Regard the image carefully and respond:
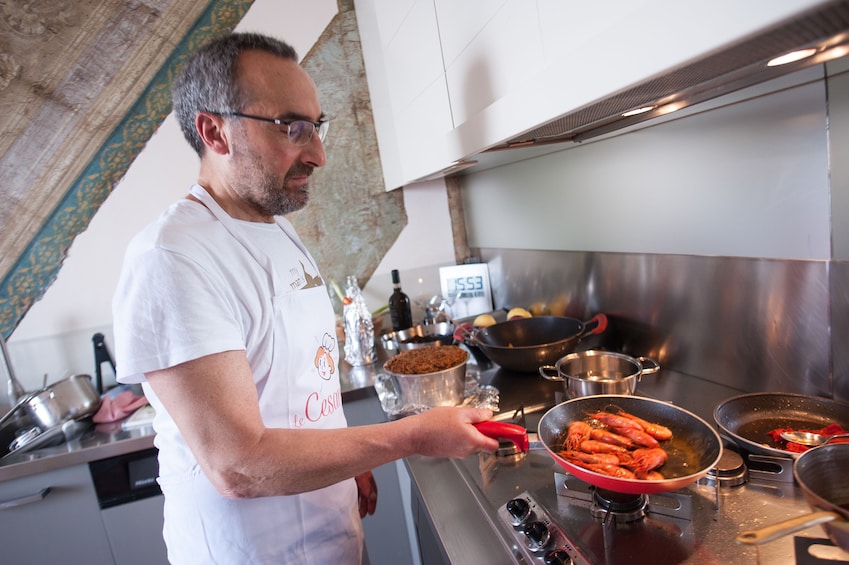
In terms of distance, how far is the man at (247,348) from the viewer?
0.67 metres

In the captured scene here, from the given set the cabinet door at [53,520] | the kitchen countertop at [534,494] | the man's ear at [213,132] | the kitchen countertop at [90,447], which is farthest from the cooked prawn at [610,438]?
the cabinet door at [53,520]

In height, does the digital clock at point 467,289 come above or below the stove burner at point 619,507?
above

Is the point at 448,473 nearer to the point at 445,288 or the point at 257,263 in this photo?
the point at 257,263

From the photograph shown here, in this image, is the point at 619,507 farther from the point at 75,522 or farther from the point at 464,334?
the point at 75,522

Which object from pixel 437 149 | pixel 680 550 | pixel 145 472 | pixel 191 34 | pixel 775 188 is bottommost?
pixel 145 472

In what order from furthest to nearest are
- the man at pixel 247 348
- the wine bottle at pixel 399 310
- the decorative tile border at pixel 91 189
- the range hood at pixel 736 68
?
the wine bottle at pixel 399 310 < the decorative tile border at pixel 91 189 < the man at pixel 247 348 < the range hood at pixel 736 68

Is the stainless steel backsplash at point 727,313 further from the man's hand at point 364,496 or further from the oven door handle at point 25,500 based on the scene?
the oven door handle at point 25,500

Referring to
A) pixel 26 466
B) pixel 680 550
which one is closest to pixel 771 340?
pixel 680 550

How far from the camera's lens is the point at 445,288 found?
A: 2375 millimetres

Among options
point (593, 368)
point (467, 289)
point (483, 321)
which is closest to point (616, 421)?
point (593, 368)

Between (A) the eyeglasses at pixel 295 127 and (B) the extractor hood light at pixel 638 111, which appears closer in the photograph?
(A) the eyeglasses at pixel 295 127

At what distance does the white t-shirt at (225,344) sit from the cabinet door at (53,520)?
81cm

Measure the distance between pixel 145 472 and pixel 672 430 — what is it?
153cm

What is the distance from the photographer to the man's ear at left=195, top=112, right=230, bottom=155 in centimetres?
83
